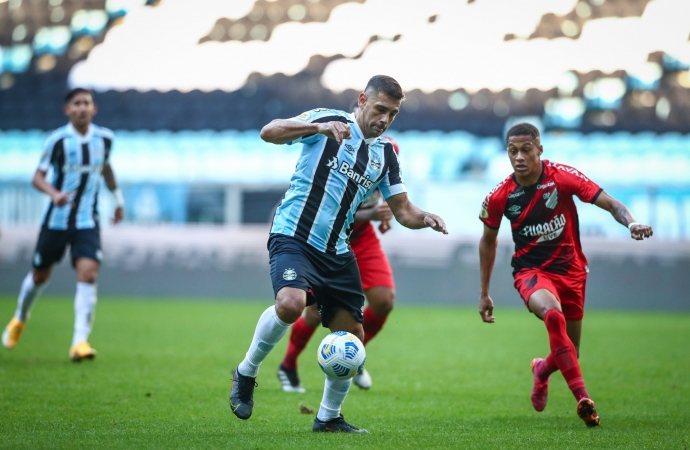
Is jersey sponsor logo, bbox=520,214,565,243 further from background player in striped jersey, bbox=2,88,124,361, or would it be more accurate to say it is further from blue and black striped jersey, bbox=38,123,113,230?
blue and black striped jersey, bbox=38,123,113,230

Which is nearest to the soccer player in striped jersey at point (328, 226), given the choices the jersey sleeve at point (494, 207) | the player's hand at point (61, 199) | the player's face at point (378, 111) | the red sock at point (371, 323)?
the player's face at point (378, 111)

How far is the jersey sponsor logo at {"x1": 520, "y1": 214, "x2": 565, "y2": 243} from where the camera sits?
220 inches

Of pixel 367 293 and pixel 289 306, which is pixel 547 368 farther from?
pixel 289 306

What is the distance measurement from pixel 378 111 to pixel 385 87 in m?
0.13

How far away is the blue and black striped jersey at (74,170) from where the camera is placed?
8172mm

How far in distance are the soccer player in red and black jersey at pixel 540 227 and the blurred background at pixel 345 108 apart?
475 inches

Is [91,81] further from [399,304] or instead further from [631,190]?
[631,190]

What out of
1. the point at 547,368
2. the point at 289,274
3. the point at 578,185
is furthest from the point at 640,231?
the point at 289,274

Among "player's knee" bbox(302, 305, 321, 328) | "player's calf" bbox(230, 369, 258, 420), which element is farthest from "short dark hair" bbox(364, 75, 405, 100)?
"player's knee" bbox(302, 305, 321, 328)

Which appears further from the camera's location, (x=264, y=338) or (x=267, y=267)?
(x=267, y=267)

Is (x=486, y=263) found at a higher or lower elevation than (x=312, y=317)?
higher

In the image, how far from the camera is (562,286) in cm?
556

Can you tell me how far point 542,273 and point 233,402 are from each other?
7.09 ft

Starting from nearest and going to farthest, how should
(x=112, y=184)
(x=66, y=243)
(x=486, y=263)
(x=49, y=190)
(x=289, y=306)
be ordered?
(x=289, y=306) → (x=486, y=263) → (x=49, y=190) → (x=66, y=243) → (x=112, y=184)
